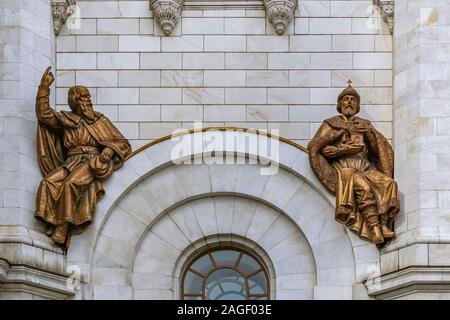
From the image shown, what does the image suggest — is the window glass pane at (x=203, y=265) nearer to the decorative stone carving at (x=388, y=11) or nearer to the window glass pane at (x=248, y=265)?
the window glass pane at (x=248, y=265)

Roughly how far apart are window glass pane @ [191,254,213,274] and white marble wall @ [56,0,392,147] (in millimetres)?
2192

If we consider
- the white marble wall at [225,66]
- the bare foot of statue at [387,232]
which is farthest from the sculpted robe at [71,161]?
the bare foot of statue at [387,232]

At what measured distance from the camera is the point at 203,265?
2959 cm

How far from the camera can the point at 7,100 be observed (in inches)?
1143

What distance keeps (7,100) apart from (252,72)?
13.7 feet

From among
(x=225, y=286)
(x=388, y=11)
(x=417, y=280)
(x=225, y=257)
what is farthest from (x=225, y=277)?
(x=388, y=11)

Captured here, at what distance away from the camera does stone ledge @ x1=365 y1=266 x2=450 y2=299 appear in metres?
27.7

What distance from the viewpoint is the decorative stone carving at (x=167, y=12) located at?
30.0m

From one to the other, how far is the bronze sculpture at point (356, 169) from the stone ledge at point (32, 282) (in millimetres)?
4572

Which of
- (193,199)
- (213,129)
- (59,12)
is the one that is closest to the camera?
(193,199)

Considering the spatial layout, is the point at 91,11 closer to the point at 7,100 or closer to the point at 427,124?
the point at 7,100

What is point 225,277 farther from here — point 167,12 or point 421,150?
point 167,12

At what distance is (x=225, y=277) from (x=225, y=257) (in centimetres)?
35
